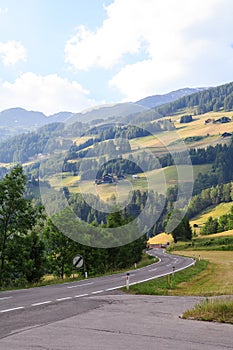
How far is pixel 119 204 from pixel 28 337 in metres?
18.7

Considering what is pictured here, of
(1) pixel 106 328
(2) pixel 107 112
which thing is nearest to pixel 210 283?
(2) pixel 107 112

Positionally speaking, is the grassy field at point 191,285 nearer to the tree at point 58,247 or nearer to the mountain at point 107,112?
the mountain at point 107,112

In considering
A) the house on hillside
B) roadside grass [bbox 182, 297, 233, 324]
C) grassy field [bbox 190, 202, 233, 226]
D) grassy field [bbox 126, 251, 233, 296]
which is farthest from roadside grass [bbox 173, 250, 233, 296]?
grassy field [bbox 190, 202, 233, 226]

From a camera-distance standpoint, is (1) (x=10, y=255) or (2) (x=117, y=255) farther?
(2) (x=117, y=255)

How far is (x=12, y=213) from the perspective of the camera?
34750 millimetres

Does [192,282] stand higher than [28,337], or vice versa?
[28,337]

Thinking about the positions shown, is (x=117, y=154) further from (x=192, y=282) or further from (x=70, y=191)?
(x=192, y=282)

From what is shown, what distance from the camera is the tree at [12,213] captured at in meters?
34.6

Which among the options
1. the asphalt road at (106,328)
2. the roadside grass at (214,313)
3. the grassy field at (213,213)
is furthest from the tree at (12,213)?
the grassy field at (213,213)

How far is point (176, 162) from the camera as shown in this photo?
21.9 meters

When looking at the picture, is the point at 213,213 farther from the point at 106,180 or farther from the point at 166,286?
the point at 166,286

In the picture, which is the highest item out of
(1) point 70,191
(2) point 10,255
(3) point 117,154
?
(3) point 117,154

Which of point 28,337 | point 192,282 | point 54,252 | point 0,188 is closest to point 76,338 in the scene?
point 28,337

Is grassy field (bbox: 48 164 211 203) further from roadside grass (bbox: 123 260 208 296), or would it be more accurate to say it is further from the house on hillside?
roadside grass (bbox: 123 260 208 296)
